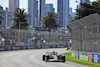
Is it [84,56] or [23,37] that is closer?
[84,56]

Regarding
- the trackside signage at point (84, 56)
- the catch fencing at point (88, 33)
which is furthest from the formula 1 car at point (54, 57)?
the catch fencing at point (88, 33)

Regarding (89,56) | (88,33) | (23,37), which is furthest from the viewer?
(23,37)

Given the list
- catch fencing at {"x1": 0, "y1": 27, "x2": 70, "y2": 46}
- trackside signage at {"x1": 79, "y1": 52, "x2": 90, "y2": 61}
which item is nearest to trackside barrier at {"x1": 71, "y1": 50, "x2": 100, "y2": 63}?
trackside signage at {"x1": 79, "y1": 52, "x2": 90, "y2": 61}

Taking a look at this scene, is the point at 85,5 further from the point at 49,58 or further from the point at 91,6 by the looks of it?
the point at 49,58

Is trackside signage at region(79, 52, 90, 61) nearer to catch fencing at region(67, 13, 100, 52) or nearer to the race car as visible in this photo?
catch fencing at region(67, 13, 100, 52)

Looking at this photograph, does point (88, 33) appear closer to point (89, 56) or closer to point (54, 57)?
point (89, 56)

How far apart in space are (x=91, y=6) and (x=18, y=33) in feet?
66.1

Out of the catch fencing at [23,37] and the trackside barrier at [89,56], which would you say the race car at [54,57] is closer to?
the trackside barrier at [89,56]

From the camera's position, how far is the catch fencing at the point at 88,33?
75.3 feet

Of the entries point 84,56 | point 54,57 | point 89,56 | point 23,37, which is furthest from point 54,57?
point 23,37

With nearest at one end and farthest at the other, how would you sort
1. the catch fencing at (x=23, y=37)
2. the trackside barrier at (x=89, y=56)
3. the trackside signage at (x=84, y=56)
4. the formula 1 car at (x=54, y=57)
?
the trackside barrier at (x=89, y=56), the formula 1 car at (x=54, y=57), the trackside signage at (x=84, y=56), the catch fencing at (x=23, y=37)

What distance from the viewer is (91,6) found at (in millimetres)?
54938

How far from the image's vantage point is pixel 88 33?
25.3 m

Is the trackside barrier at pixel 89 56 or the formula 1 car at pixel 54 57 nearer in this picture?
the trackside barrier at pixel 89 56
